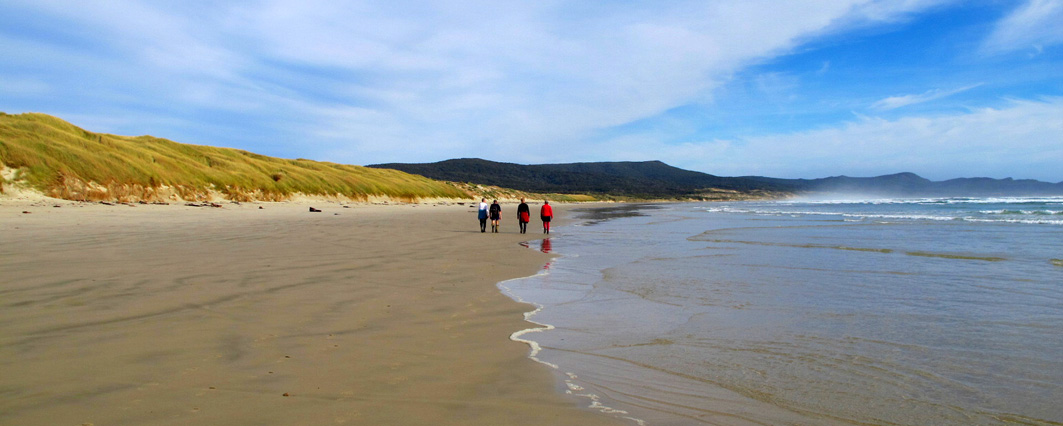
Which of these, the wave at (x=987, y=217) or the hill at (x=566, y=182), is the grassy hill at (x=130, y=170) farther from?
the hill at (x=566, y=182)

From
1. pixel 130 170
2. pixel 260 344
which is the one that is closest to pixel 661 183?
pixel 130 170

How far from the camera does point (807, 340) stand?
503 cm

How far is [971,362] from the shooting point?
4352 millimetres

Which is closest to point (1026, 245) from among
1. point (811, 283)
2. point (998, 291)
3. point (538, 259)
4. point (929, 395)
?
point (998, 291)

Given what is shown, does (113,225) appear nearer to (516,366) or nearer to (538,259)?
(538,259)

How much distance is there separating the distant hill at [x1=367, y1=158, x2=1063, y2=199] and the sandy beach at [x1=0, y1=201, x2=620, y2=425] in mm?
109765

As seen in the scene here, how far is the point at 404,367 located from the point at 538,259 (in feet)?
26.2

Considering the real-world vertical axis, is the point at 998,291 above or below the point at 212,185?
below

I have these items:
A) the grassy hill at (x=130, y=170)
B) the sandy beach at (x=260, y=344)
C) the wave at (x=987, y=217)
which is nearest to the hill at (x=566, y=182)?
the grassy hill at (x=130, y=170)

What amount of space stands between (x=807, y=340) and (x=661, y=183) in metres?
158

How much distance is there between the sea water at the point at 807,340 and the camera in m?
3.44

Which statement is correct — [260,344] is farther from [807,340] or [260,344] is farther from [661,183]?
[661,183]

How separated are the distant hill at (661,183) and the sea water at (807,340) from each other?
11058 centimetres

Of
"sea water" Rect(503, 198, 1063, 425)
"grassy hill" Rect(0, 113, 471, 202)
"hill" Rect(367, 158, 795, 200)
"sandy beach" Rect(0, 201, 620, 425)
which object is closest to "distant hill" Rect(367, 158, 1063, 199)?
"hill" Rect(367, 158, 795, 200)
